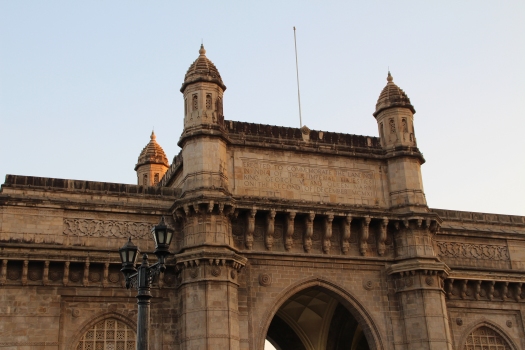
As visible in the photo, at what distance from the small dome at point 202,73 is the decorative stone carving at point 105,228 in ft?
16.3

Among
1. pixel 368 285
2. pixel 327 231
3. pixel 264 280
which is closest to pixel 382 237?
pixel 368 285

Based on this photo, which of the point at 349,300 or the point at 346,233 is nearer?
the point at 349,300

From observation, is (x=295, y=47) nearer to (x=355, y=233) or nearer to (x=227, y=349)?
(x=355, y=233)

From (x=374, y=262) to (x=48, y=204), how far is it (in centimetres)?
1061

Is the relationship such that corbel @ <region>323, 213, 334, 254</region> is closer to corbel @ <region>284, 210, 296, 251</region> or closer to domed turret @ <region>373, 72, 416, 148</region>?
corbel @ <region>284, 210, 296, 251</region>

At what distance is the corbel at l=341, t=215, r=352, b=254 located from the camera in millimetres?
22844

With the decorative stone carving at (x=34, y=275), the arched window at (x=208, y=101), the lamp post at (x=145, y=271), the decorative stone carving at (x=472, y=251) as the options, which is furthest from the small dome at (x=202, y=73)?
the lamp post at (x=145, y=271)

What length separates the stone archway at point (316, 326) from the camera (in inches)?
1073

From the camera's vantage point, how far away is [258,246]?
22.2m

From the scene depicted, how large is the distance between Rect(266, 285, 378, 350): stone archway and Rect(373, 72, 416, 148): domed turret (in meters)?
6.70

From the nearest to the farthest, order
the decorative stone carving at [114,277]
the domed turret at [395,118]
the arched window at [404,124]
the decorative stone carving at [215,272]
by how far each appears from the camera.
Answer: the decorative stone carving at [215,272], the decorative stone carving at [114,277], the domed turret at [395,118], the arched window at [404,124]

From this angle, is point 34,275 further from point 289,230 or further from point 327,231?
point 327,231

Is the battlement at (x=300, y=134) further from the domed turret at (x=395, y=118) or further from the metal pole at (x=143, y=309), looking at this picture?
the metal pole at (x=143, y=309)

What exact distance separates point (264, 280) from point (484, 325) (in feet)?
28.9
